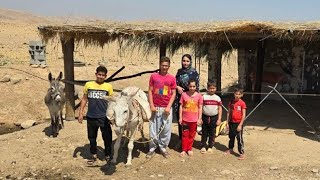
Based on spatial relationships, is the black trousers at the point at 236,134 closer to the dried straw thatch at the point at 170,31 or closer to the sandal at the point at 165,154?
the sandal at the point at 165,154

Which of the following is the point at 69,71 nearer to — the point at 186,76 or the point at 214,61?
the point at 186,76

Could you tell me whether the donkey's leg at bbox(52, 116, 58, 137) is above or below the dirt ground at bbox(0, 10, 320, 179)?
above

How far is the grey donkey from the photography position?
8438mm

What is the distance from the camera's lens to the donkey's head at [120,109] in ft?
19.9

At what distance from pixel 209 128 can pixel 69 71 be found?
4.48m

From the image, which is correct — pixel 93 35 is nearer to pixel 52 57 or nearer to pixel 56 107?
pixel 56 107

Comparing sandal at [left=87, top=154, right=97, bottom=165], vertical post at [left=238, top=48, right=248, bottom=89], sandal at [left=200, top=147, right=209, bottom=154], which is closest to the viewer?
sandal at [left=87, top=154, right=97, bottom=165]

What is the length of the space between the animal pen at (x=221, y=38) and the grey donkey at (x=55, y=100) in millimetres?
1533

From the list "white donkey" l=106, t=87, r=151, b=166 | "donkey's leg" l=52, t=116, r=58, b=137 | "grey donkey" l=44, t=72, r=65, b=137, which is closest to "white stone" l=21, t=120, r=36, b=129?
"grey donkey" l=44, t=72, r=65, b=137

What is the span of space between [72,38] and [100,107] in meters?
3.75

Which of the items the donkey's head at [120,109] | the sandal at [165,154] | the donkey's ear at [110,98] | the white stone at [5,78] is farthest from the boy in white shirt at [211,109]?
the white stone at [5,78]

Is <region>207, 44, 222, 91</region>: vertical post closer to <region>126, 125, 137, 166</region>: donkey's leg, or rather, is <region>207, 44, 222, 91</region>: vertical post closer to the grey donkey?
the grey donkey

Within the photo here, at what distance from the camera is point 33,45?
57.7 feet

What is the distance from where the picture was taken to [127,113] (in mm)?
6219
